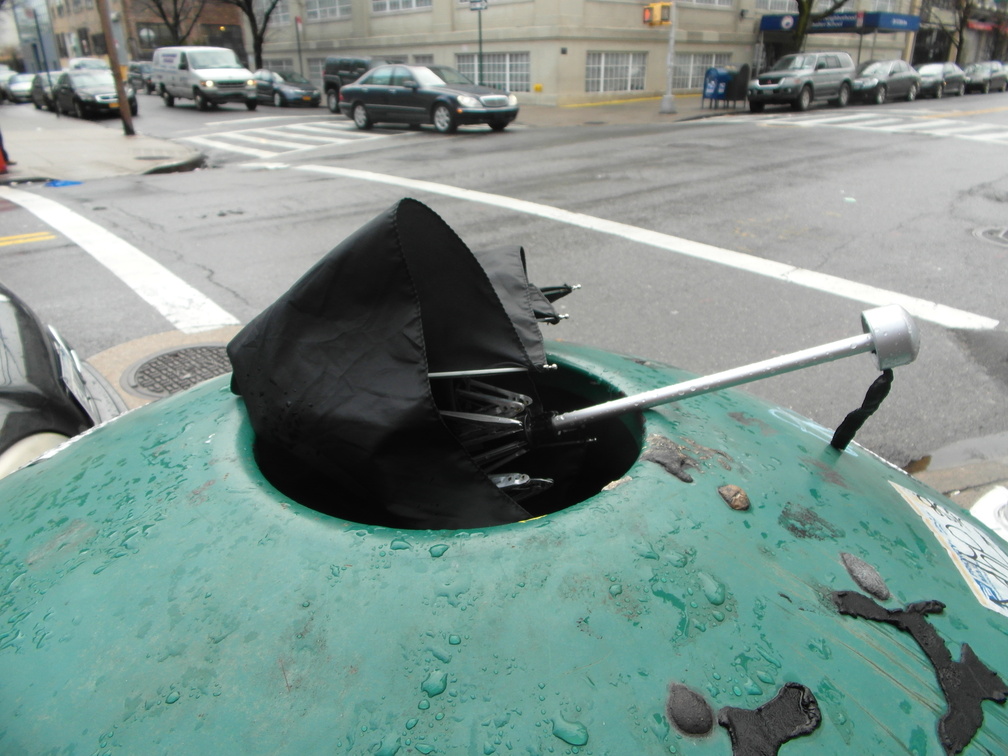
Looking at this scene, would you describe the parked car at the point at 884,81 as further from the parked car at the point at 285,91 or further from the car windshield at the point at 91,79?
the car windshield at the point at 91,79

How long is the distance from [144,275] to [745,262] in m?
5.87

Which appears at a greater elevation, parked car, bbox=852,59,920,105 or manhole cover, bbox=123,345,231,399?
parked car, bbox=852,59,920,105

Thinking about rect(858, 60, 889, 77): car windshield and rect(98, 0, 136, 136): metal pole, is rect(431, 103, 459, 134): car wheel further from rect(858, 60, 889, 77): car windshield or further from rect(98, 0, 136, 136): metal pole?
rect(858, 60, 889, 77): car windshield

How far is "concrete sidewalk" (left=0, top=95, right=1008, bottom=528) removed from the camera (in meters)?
3.97

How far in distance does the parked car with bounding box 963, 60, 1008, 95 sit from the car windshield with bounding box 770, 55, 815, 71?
1764 cm

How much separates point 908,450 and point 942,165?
1136cm

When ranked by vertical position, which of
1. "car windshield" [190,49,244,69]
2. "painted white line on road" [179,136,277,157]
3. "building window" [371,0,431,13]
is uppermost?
"building window" [371,0,431,13]

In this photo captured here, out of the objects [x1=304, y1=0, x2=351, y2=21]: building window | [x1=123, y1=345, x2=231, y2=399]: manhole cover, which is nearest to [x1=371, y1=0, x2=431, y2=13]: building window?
[x1=304, y1=0, x2=351, y2=21]: building window

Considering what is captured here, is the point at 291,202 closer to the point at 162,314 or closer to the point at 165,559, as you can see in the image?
the point at 162,314

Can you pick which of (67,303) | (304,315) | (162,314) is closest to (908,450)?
(304,315)

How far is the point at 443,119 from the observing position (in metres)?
19.2

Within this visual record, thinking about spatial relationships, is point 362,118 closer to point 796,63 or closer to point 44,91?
point 796,63

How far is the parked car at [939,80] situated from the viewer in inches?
1319

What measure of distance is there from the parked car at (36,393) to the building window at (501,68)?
2759cm
